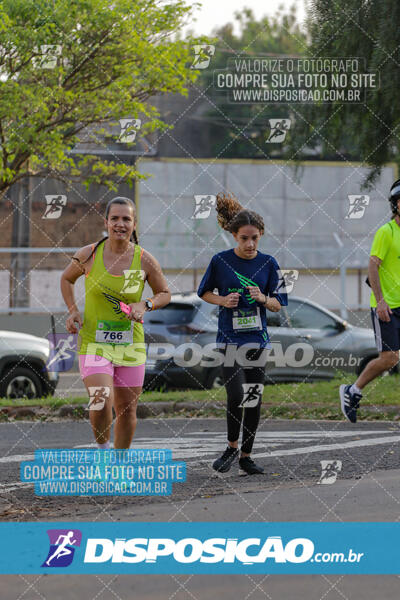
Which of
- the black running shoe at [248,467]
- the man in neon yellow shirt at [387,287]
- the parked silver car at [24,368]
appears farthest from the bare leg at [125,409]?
the parked silver car at [24,368]

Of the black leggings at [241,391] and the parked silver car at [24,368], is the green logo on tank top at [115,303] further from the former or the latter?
the parked silver car at [24,368]

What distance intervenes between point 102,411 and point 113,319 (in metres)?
0.61

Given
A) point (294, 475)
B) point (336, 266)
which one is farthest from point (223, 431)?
point (336, 266)

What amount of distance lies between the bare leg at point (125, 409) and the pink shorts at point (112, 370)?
1.9 inches

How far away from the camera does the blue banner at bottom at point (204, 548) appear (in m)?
5.05

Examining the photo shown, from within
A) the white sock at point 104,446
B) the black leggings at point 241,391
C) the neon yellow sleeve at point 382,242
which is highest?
the neon yellow sleeve at point 382,242

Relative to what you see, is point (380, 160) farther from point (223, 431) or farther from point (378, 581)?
point (378, 581)

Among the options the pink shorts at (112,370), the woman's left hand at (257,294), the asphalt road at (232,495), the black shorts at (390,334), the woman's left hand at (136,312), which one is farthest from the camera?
the black shorts at (390,334)

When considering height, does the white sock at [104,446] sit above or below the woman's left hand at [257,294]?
below

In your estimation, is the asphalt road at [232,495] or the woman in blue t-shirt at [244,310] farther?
the woman in blue t-shirt at [244,310]

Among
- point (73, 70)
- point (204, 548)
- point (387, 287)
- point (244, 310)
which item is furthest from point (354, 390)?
point (73, 70)

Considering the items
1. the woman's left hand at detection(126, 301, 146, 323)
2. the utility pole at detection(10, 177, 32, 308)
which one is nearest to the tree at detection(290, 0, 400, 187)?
the woman's left hand at detection(126, 301, 146, 323)

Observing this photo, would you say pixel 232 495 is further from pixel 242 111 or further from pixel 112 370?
pixel 242 111

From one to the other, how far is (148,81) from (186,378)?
4.11 m
